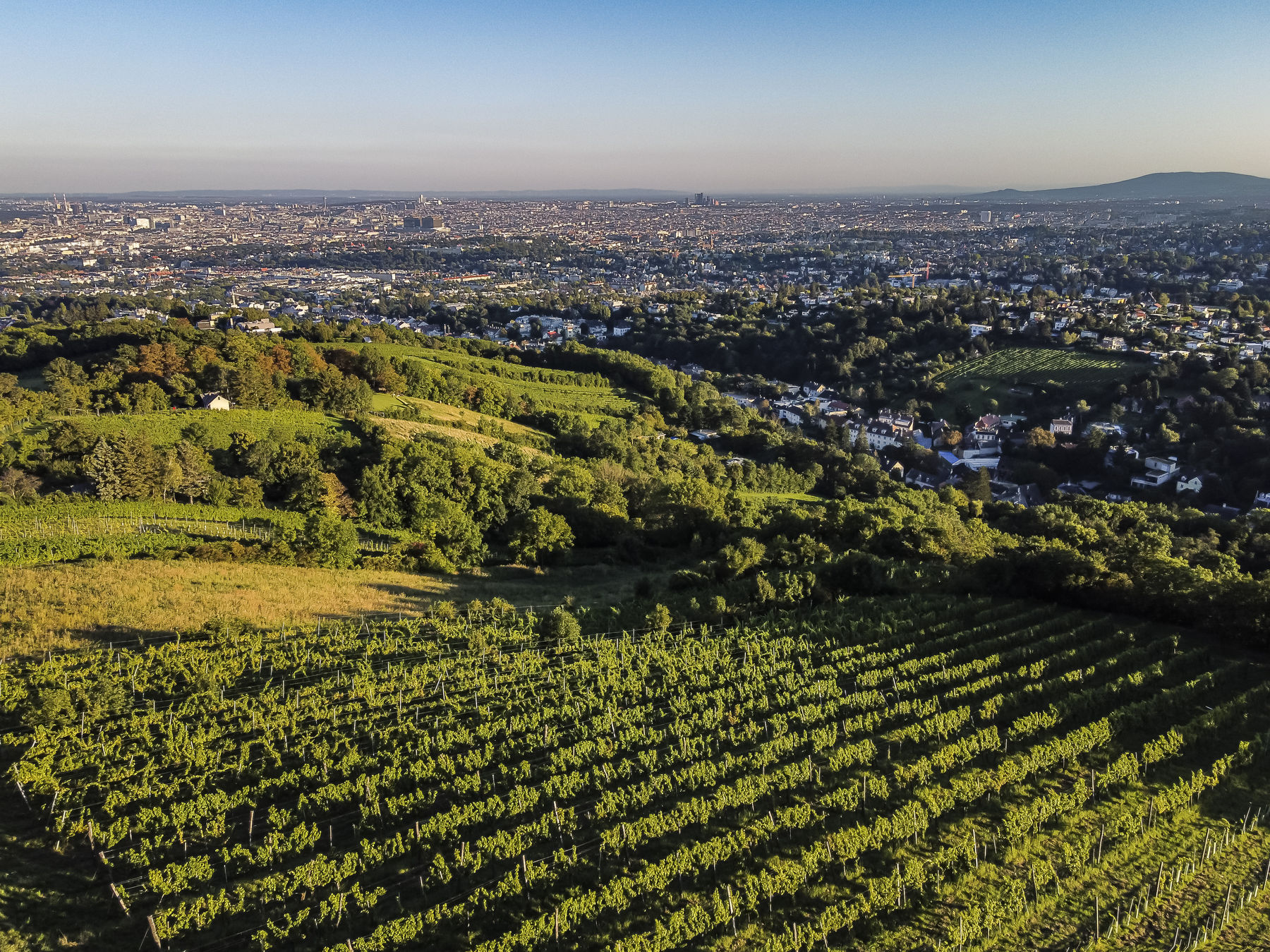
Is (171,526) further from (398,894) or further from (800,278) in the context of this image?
(800,278)

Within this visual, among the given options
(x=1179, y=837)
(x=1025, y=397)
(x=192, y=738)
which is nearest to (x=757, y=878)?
(x=1179, y=837)

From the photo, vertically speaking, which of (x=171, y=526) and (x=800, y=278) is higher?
(x=800, y=278)

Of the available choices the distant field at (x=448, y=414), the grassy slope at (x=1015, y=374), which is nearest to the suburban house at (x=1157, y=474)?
the grassy slope at (x=1015, y=374)

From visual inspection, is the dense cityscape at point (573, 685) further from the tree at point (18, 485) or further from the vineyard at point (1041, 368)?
the vineyard at point (1041, 368)

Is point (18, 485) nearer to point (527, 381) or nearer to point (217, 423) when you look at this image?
point (217, 423)

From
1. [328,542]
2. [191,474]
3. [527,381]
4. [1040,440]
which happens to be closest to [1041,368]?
[1040,440]

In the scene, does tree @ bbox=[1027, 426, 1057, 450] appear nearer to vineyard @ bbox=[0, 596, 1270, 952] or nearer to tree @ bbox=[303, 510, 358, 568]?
vineyard @ bbox=[0, 596, 1270, 952]
